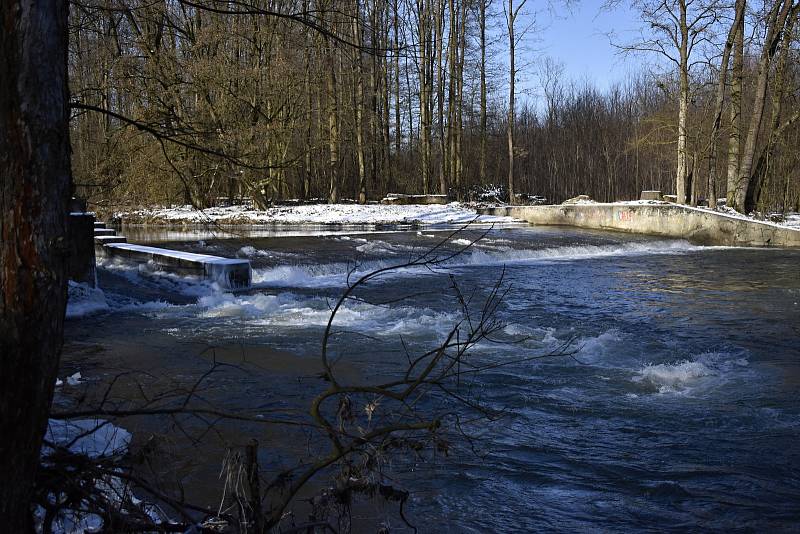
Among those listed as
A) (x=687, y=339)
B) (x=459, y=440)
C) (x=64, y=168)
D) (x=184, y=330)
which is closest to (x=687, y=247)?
(x=687, y=339)

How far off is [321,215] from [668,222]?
1122 cm

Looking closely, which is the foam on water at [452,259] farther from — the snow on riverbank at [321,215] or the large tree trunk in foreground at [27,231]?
the large tree trunk in foreground at [27,231]

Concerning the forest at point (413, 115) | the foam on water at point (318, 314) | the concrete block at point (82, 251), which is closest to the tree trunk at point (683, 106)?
the forest at point (413, 115)

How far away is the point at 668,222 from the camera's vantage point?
21969 mm

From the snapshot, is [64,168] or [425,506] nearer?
[64,168]

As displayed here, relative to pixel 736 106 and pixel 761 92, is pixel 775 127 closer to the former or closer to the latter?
pixel 736 106

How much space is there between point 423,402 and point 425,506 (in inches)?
78.0

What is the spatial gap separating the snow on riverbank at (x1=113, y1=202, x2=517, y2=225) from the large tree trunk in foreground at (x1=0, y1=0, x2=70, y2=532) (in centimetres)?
2024

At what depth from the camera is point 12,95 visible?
2.10 meters

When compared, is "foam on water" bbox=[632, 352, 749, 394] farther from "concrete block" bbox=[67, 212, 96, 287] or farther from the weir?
"concrete block" bbox=[67, 212, 96, 287]

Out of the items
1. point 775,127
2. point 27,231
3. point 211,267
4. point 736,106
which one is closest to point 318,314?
point 211,267

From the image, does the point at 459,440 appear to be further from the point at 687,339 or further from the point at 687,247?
the point at 687,247

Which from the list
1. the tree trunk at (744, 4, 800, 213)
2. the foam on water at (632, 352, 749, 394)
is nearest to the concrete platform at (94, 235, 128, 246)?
the foam on water at (632, 352, 749, 394)

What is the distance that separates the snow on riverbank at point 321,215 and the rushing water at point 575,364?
22.9ft
